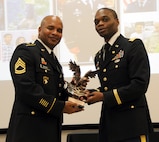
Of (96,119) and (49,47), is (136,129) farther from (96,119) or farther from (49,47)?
(96,119)

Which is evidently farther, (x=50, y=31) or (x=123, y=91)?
(x=50, y=31)

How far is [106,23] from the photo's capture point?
168 cm

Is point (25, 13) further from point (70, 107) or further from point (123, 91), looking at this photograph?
point (123, 91)

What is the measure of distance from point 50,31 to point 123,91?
50 cm

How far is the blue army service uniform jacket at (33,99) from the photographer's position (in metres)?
1.52

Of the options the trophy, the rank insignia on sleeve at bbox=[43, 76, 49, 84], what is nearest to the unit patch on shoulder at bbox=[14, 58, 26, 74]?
the rank insignia on sleeve at bbox=[43, 76, 49, 84]

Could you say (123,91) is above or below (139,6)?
below

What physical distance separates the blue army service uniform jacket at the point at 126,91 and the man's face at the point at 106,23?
9 cm

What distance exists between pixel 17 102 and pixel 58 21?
1.58 ft

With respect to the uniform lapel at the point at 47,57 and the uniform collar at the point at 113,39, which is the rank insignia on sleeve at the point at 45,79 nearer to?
the uniform lapel at the point at 47,57

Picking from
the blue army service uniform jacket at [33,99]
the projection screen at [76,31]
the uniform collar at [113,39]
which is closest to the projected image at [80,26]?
the projection screen at [76,31]

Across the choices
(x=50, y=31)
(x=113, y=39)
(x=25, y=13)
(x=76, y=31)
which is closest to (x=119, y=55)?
(x=113, y=39)

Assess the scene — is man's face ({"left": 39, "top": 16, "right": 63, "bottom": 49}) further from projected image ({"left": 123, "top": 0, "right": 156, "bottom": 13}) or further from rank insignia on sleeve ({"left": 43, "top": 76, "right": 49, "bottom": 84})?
projected image ({"left": 123, "top": 0, "right": 156, "bottom": 13})

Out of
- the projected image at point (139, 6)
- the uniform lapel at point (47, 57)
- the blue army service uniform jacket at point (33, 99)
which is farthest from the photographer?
the projected image at point (139, 6)
